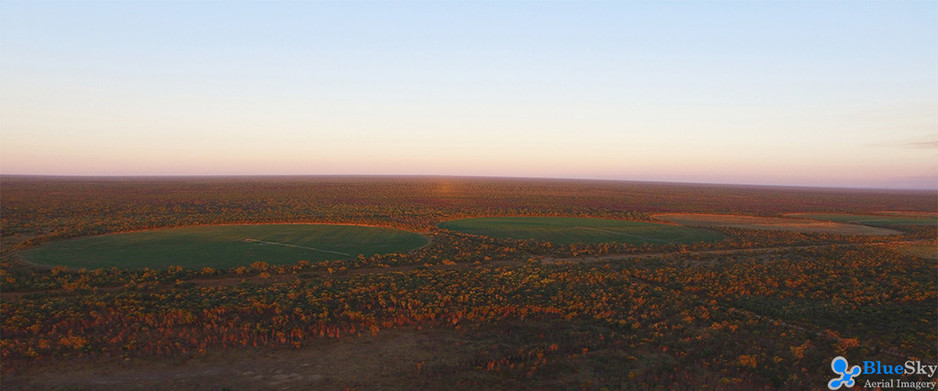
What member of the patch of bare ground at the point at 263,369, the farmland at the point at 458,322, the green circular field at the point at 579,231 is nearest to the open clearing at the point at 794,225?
the green circular field at the point at 579,231

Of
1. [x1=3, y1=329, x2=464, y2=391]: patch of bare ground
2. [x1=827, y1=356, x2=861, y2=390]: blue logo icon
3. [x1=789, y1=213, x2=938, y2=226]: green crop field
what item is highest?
[x1=789, y1=213, x2=938, y2=226]: green crop field

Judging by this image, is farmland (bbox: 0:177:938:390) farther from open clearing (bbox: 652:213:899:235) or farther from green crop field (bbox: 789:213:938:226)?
green crop field (bbox: 789:213:938:226)

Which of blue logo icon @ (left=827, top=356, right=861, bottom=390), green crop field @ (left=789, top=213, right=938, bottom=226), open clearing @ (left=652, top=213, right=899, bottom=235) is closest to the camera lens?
blue logo icon @ (left=827, top=356, right=861, bottom=390)

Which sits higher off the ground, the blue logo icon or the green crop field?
the green crop field

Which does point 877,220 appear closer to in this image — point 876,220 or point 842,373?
point 876,220

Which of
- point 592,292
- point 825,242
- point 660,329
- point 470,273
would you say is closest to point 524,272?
point 470,273
